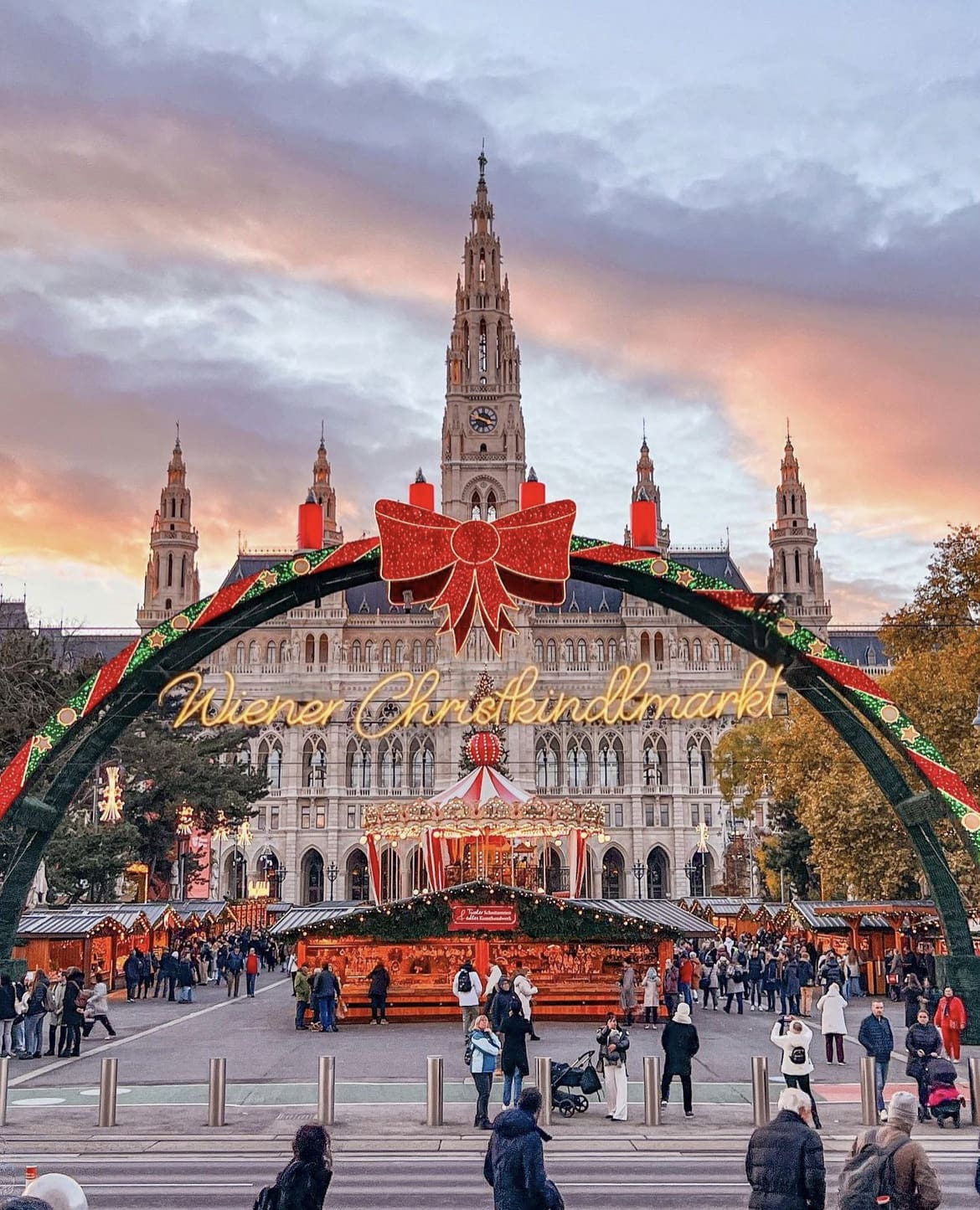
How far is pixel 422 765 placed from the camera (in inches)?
3339

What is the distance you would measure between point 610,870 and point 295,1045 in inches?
2514

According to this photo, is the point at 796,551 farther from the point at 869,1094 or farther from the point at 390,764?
the point at 869,1094

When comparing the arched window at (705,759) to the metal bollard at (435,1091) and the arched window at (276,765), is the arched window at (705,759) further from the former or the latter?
the metal bollard at (435,1091)

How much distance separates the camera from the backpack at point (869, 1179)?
682 cm

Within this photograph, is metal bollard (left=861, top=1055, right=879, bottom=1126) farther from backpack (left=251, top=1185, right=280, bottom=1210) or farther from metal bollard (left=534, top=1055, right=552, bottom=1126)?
backpack (left=251, top=1185, right=280, bottom=1210)

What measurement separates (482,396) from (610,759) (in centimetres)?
2748

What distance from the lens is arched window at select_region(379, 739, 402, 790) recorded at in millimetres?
84312

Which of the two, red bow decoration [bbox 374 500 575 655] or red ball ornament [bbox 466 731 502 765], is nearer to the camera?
red bow decoration [bbox 374 500 575 655]

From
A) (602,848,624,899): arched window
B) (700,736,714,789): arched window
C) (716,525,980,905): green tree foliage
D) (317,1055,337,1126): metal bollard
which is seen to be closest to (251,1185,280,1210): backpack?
(317,1055,337,1126): metal bollard

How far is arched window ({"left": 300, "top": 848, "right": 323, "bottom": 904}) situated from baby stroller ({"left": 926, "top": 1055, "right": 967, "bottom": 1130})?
7186cm

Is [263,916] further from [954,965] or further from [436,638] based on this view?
[954,965]

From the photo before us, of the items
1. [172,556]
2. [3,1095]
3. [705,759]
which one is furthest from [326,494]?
[3,1095]

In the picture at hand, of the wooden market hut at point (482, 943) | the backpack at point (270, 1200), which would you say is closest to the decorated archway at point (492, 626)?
the wooden market hut at point (482, 943)

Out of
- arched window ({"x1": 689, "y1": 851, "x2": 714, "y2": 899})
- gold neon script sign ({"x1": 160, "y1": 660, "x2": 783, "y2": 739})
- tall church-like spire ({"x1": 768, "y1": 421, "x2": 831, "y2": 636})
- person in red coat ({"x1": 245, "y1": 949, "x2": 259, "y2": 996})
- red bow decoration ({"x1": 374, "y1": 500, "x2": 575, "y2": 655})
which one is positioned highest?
tall church-like spire ({"x1": 768, "y1": 421, "x2": 831, "y2": 636})
